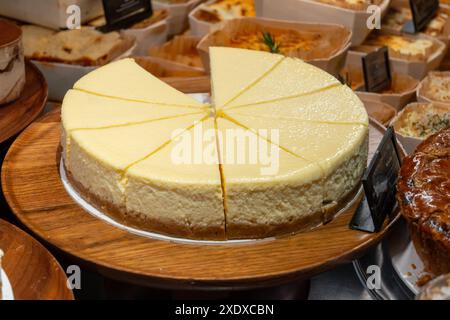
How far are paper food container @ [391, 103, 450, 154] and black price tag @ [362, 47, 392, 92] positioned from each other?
25cm

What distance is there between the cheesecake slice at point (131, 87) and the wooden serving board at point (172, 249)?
38 cm

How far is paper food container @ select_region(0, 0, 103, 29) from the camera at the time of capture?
3086 millimetres

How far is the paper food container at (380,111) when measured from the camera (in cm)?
292

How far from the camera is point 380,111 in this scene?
9.71 ft

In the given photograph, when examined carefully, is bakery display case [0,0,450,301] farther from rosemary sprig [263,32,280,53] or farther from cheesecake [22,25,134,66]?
rosemary sprig [263,32,280,53]

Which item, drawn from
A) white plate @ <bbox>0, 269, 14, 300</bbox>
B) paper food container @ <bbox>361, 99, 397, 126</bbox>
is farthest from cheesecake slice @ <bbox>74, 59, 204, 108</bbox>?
paper food container @ <bbox>361, 99, 397, 126</bbox>

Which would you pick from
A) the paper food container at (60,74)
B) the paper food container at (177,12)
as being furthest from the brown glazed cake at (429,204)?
the paper food container at (177,12)

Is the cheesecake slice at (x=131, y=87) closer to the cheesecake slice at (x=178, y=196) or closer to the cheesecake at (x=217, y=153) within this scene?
the cheesecake at (x=217, y=153)

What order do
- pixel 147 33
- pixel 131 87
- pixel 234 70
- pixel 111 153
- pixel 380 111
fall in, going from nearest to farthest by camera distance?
pixel 111 153 < pixel 131 87 < pixel 234 70 < pixel 380 111 < pixel 147 33

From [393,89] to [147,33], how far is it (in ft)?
4.16

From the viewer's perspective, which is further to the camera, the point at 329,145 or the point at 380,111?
the point at 380,111

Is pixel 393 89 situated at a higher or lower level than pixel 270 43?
lower

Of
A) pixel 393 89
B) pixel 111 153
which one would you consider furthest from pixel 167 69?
pixel 111 153

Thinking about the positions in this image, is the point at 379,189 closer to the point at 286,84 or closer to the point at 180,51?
the point at 286,84
